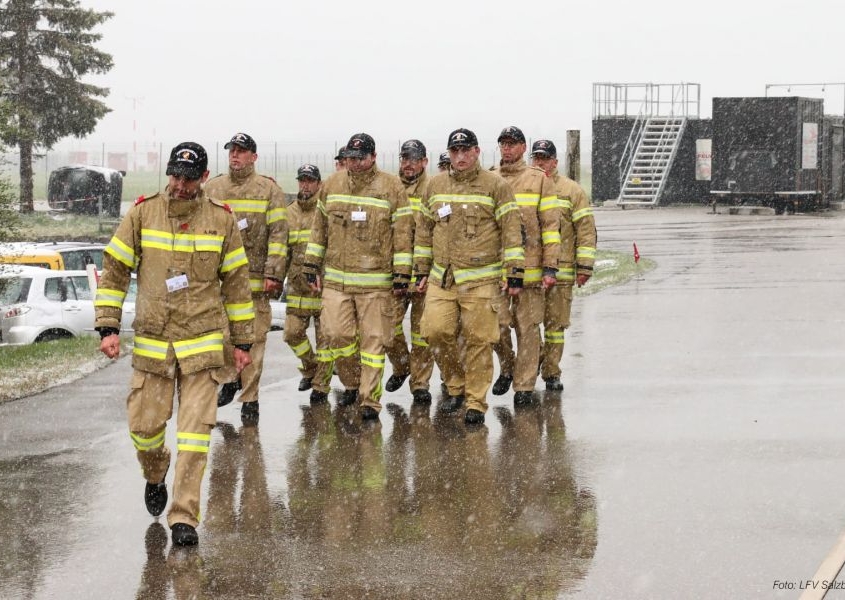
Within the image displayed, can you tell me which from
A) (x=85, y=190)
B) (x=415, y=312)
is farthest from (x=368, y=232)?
(x=85, y=190)

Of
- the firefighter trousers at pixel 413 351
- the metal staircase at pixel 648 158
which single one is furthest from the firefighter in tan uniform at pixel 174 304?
the metal staircase at pixel 648 158

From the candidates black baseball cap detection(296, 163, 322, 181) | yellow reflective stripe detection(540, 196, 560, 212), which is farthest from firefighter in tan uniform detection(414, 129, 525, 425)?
black baseball cap detection(296, 163, 322, 181)

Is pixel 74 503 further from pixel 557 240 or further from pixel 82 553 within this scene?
pixel 557 240

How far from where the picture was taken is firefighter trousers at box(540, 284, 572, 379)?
10855mm

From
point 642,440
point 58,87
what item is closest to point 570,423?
point 642,440

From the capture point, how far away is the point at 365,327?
9.91 m

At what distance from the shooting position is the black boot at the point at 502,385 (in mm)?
10797

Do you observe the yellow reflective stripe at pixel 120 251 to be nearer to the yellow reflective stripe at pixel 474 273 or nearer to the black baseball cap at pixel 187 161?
the black baseball cap at pixel 187 161

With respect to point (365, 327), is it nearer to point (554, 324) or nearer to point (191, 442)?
point (554, 324)

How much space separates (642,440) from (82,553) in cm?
389

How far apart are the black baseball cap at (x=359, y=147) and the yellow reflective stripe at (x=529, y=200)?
127cm

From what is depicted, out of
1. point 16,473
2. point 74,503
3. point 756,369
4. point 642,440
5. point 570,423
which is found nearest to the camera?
point 74,503

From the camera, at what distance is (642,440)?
29.3 ft

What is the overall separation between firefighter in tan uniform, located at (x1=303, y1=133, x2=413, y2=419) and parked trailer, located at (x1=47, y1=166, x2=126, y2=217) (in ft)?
126
